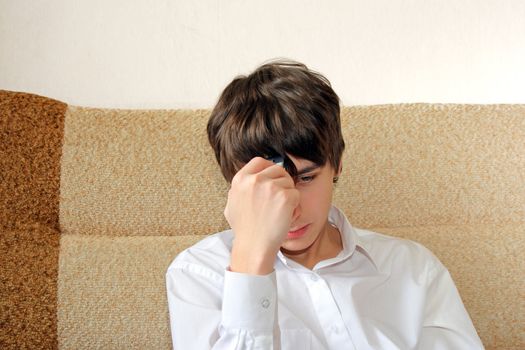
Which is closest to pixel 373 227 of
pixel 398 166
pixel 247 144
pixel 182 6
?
pixel 398 166

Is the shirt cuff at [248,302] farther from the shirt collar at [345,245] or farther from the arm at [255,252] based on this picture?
the shirt collar at [345,245]

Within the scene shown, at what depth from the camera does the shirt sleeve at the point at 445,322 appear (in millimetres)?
1021

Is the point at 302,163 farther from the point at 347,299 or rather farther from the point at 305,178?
the point at 347,299

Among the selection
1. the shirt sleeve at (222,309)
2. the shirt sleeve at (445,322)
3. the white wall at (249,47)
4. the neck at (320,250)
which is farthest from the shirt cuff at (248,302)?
the white wall at (249,47)

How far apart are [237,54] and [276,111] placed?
19.1 inches

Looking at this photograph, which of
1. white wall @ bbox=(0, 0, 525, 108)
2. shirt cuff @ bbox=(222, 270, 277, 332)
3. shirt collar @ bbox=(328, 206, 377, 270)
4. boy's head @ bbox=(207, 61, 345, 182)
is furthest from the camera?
white wall @ bbox=(0, 0, 525, 108)

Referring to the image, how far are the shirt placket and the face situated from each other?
0.25 feet

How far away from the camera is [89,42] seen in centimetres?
137

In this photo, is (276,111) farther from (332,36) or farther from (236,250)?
(332,36)

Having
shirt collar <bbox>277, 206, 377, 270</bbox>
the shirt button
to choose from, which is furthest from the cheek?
the shirt button

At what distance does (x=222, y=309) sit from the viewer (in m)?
0.85

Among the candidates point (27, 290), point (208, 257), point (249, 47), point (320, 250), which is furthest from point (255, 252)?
point (249, 47)

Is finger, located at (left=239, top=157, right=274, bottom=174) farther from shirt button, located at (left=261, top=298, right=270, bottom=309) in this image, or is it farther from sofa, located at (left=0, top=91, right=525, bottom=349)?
sofa, located at (left=0, top=91, right=525, bottom=349)

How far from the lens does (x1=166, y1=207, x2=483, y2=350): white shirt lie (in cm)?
97
